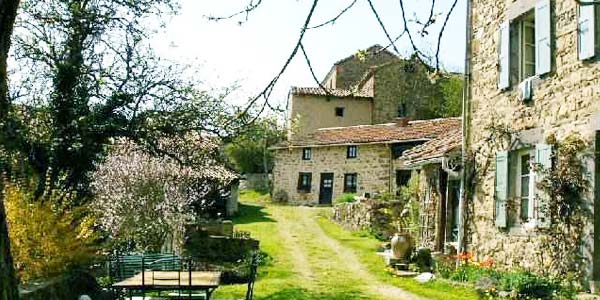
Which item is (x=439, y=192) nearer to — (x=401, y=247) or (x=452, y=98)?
(x=401, y=247)

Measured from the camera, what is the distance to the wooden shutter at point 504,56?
12.4 m

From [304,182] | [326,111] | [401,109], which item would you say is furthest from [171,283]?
[326,111]

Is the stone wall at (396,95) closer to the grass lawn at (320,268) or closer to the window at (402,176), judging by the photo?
the window at (402,176)

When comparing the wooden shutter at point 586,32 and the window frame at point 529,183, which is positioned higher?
the wooden shutter at point 586,32

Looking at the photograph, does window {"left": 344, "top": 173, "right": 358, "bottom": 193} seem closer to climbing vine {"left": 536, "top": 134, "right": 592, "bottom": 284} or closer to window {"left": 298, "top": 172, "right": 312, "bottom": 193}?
window {"left": 298, "top": 172, "right": 312, "bottom": 193}

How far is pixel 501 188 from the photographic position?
1230cm

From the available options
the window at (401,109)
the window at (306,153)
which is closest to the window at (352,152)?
the window at (306,153)

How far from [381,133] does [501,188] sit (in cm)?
2398

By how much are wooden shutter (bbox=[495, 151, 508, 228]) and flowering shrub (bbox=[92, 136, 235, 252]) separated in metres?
6.85

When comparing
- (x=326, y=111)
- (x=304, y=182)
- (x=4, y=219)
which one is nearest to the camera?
(x=4, y=219)

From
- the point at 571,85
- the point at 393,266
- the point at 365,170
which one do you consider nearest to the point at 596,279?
the point at 571,85

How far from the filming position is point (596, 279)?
9789 millimetres

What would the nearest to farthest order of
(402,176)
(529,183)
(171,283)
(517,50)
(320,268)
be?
1. (171,283)
2. (529,183)
3. (517,50)
4. (320,268)
5. (402,176)

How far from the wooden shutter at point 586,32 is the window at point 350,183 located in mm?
27587
